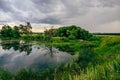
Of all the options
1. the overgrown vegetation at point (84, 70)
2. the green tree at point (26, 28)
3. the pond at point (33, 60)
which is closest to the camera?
the overgrown vegetation at point (84, 70)

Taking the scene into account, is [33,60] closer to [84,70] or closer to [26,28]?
[84,70]

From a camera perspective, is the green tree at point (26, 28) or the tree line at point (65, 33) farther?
the green tree at point (26, 28)

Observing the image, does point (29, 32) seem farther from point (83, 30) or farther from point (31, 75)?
point (31, 75)

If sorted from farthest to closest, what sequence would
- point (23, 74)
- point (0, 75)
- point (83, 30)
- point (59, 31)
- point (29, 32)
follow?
point (29, 32) → point (59, 31) → point (83, 30) → point (23, 74) → point (0, 75)

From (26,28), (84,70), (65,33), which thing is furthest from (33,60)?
(26,28)

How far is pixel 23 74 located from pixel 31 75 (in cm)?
70

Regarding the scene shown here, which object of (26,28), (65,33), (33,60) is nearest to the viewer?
(33,60)

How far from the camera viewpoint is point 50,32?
136375mm

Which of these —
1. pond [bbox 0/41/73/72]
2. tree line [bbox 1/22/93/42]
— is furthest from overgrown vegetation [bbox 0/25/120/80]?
tree line [bbox 1/22/93/42]

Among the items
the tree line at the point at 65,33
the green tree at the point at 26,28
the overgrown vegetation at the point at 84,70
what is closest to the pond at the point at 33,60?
the overgrown vegetation at the point at 84,70

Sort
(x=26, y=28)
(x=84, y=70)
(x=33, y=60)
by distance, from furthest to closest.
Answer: (x=26, y=28)
(x=33, y=60)
(x=84, y=70)

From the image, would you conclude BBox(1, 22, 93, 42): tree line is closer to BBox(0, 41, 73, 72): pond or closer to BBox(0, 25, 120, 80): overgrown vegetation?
BBox(0, 41, 73, 72): pond

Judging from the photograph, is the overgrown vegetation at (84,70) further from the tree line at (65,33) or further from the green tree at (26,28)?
the green tree at (26,28)

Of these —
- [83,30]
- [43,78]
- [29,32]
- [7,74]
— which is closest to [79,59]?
[43,78]
